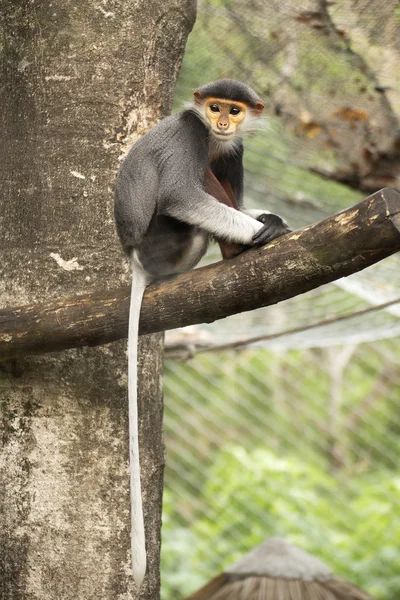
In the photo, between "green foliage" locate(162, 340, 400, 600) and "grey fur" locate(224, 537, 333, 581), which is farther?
"green foliage" locate(162, 340, 400, 600)

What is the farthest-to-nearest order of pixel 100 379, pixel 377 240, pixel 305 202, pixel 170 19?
pixel 305 202 → pixel 170 19 → pixel 100 379 → pixel 377 240

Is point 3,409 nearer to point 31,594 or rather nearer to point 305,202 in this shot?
point 31,594

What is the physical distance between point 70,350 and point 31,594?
0.53 metres

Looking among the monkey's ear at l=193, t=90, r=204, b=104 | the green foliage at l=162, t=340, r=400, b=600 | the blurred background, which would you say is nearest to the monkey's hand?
the monkey's ear at l=193, t=90, r=204, b=104

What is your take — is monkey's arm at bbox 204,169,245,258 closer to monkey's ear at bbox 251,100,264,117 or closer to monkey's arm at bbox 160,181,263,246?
monkey's arm at bbox 160,181,263,246

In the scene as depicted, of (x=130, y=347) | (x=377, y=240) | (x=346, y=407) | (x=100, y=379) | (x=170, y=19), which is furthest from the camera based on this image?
(x=346, y=407)

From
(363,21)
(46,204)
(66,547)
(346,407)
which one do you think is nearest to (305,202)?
(363,21)

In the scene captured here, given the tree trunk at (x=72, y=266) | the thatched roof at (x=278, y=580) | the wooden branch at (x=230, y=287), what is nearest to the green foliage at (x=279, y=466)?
the thatched roof at (x=278, y=580)

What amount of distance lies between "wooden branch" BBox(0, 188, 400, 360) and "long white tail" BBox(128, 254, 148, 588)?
0.02m

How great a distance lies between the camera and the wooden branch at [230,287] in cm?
146

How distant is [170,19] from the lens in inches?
83.6

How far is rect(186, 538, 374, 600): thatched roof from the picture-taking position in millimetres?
2643

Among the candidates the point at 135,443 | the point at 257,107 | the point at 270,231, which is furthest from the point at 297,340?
the point at 135,443

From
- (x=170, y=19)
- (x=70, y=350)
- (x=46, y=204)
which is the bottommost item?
(x=70, y=350)
